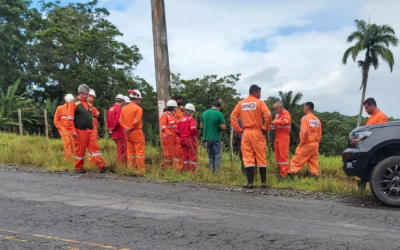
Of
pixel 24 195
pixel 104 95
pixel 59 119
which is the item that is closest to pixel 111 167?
pixel 24 195

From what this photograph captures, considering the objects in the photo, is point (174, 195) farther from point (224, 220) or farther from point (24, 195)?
point (24, 195)

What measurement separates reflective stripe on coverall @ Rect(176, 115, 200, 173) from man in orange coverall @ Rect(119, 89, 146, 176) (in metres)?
1.01

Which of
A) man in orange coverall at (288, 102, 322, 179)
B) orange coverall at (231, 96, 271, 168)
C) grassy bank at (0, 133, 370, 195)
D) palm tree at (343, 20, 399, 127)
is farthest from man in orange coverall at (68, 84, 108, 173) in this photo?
palm tree at (343, 20, 399, 127)

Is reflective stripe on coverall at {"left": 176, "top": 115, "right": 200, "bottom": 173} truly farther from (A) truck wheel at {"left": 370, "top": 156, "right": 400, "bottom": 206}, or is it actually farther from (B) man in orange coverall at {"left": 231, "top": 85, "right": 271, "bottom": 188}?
(A) truck wheel at {"left": 370, "top": 156, "right": 400, "bottom": 206}

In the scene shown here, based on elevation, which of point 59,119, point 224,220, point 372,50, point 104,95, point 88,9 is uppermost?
point 88,9

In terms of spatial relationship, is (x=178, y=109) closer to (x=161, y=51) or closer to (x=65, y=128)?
(x=161, y=51)

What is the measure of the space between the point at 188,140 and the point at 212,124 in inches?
28.5

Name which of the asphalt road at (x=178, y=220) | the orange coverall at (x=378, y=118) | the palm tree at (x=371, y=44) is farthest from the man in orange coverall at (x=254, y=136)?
the palm tree at (x=371, y=44)

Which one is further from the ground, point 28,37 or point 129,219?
point 28,37

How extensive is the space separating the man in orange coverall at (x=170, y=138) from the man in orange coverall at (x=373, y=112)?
4516 millimetres

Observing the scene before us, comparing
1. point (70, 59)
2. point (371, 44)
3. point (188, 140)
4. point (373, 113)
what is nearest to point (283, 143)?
point (373, 113)

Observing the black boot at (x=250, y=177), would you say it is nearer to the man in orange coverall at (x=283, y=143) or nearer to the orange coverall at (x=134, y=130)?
the man in orange coverall at (x=283, y=143)

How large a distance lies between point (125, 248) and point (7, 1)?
4062cm

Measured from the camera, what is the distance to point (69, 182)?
7875 mm
